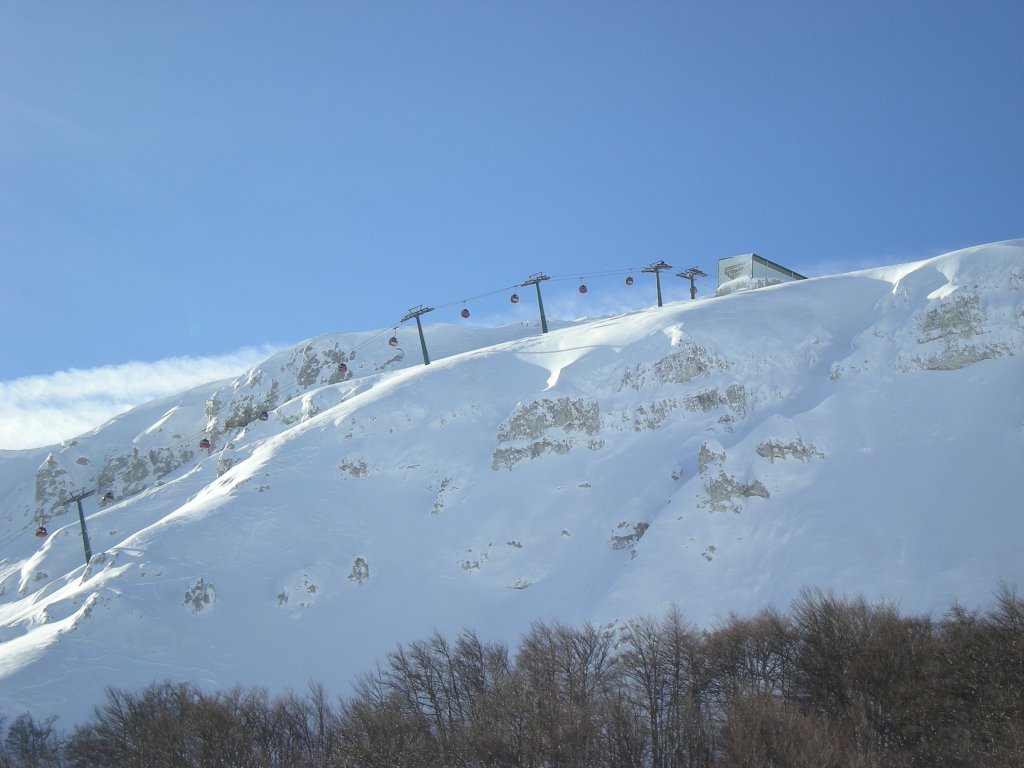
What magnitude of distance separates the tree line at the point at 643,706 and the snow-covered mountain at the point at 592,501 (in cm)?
291

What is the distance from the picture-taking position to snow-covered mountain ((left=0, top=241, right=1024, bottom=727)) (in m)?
39.3

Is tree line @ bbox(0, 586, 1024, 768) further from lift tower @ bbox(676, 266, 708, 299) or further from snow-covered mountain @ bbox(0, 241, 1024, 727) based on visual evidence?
lift tower @ bbox(676, 266, 708, 299)

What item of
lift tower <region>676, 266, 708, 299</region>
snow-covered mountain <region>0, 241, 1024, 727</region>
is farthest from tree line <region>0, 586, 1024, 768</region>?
lift tower <region>676, 266, 708, 299</region>

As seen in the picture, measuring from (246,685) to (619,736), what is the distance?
20606 millimetres

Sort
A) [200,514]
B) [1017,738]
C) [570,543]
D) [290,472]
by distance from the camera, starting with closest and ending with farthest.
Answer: [1017,738]
[570,543]
[200,514]
[290,472]

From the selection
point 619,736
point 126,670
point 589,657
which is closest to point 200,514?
point 126,670

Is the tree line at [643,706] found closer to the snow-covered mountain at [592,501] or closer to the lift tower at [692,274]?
the snow-covered mountain at [592,501]

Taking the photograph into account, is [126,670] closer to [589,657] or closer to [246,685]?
[246,685]

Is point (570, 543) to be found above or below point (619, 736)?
above

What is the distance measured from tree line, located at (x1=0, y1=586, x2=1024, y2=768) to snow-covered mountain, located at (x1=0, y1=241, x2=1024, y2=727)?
9.55ft

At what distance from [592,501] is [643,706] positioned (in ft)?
57.4

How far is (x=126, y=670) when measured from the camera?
4009 centimetres

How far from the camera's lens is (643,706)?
3162 cm

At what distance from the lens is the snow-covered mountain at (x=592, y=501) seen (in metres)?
39.3
